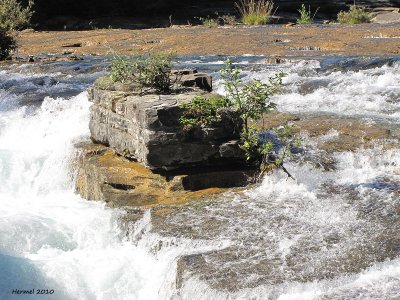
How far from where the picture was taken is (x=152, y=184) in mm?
6641

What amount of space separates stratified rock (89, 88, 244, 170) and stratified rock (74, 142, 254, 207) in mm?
121

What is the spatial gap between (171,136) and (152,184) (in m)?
0.53

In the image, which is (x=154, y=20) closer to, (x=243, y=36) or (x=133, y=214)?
(x=243, y=36)

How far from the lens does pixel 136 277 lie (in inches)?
208

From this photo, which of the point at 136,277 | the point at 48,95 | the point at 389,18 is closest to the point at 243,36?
the point at 48,95

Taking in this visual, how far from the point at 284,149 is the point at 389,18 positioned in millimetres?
17960

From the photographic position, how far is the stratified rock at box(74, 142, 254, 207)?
646 centimetres

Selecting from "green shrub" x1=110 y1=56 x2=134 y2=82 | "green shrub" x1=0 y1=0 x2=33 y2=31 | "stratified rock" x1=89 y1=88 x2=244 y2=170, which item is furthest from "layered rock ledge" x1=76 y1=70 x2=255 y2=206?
"green shrub" x1=0 y1=0 x2=33 y2=31

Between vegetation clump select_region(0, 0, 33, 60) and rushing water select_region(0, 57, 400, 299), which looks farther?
vegetation clump select_region(0, 0, 33, 60)

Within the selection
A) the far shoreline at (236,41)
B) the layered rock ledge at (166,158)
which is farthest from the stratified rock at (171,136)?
the far shoreline at (236,41)

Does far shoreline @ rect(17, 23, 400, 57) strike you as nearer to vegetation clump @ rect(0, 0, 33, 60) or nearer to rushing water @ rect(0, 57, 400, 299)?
vegetation clump @ rect(0, 0, 33, 60)

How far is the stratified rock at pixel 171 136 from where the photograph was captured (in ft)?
21.2

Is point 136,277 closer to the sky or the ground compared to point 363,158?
closer to the ground

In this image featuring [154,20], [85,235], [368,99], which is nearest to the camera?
[85,235]
